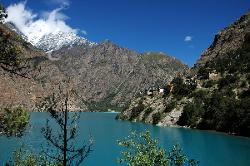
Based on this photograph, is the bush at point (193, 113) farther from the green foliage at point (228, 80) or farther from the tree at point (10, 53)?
the tree at point (10, 53)

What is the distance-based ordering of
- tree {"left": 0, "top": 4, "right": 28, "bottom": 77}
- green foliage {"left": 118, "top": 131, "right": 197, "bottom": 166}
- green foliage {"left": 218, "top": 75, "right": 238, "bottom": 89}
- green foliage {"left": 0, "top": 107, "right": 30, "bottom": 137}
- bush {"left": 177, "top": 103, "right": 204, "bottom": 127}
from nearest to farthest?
tree {"left": 0, "top": 4, "right": 28, "bottom": 77}
green foliage {"left": 0, "top": 107, "right": 30, "bottom": 137}
green foliage {"left": 118, "top": 131, "right": 197, "bottom": 166}
bush {"left": 177, "top": 103, "right": 204, "bottom": 127}
green foliage {"left": 218, "top": 75, "right": 238, "bottom": 89}

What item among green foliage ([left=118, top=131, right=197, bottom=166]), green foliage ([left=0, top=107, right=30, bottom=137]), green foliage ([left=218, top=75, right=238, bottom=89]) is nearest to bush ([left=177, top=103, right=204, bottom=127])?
green foliage ([left=218, top=75, right=238, bottom=89])

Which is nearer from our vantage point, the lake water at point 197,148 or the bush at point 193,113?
the lake water at point 197,148

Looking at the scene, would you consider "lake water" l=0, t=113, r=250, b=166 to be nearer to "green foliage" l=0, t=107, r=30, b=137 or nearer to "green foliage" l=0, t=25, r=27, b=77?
"green foliage" l=0, t=107, r=30, b=137

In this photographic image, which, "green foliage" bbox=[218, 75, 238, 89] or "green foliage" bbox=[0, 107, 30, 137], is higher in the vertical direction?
"green foliage" bbox=[218, 75, 238, 89]

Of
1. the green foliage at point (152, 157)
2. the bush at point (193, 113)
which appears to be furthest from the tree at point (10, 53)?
the bush at point (193, 113)

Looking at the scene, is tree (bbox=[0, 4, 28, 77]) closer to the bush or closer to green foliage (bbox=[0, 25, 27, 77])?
green foliage (bbox=[0, 25, 27, 77])

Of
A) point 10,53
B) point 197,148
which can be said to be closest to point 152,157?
point 10,53

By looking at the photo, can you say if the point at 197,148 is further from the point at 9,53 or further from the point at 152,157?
the point at 9,53

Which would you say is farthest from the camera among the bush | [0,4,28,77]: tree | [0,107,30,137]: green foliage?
the bush

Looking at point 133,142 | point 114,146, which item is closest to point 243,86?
point 114,146

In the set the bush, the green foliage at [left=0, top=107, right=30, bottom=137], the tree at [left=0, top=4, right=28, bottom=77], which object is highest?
the bush

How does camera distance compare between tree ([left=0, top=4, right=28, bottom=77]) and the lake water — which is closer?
tree ([left=0, top=4, right=28, bottom=77])

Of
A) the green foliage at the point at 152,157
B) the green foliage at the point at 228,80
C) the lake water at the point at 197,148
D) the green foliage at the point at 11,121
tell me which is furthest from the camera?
the green foliage at the point at 228,80
